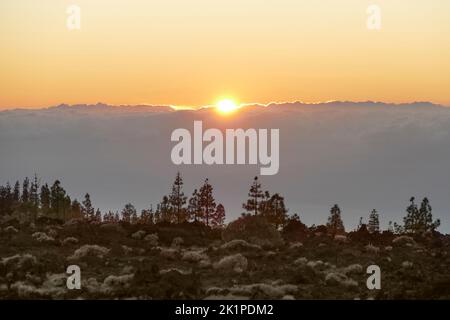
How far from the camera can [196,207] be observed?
9369 cm

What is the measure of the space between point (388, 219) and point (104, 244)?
74.9 metres

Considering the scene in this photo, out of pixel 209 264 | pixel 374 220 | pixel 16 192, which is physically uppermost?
pixel 16 192

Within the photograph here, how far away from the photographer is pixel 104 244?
166ft

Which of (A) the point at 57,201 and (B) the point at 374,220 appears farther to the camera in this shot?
(A) the point at 57,201

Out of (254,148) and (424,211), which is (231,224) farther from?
(424,211)

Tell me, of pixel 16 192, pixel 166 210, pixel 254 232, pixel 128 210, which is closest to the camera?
pixel 254 232

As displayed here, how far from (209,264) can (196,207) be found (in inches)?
2105

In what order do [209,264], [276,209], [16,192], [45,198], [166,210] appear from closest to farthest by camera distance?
[209,264] → [276,209] → [166,210] → [45,198] → [16,192]

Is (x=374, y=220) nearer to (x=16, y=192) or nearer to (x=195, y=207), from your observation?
(x=195, y=207)

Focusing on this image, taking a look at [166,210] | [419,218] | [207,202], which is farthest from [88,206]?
[419,218]

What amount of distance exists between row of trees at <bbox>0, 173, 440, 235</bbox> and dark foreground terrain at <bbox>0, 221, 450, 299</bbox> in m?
10.5

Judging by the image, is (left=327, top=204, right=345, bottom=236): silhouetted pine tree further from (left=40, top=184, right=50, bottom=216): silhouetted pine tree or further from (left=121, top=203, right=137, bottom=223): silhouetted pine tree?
(left=121, top=203, right=137, bottom=223): silhouetted pine tree

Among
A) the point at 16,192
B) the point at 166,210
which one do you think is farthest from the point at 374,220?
the point at 16,192

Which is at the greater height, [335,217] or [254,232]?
[254,232]
